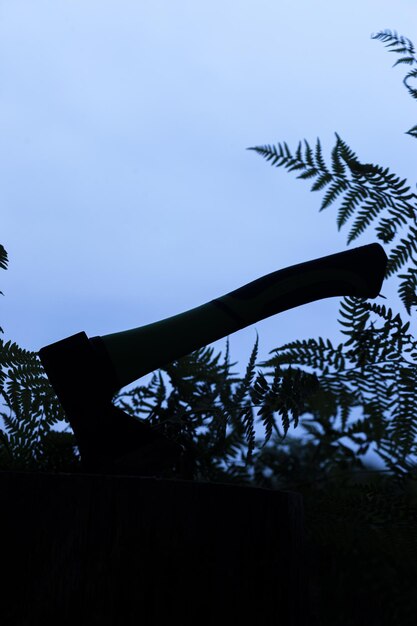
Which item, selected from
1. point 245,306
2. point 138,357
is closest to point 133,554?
→ point 138,357

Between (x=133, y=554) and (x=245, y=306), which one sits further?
(x=245, y=306)

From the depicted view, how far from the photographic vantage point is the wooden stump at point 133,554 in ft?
4.09

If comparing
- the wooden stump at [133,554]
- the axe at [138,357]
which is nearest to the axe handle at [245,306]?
the axe at [138,357]

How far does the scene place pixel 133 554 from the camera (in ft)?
4.22

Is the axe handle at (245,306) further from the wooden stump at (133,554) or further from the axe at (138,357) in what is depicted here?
the wooden stump at (133,554)

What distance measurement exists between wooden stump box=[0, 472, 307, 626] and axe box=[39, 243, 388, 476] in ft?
0.92

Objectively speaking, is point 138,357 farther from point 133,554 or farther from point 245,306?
point 133,554

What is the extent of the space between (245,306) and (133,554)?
2.09 ft

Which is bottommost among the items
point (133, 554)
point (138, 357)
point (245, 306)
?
point (133, 554)

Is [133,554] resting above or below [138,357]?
below

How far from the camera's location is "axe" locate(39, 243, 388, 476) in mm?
1591

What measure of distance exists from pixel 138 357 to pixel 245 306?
280mm

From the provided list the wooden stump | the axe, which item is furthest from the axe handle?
the wooden stump

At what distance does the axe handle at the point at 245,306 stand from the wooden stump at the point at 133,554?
0.37m
